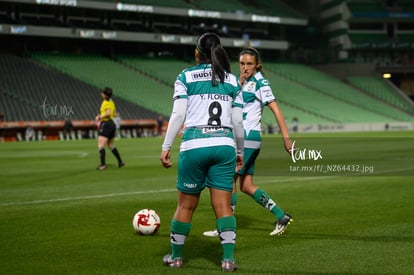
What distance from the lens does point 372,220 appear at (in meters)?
10.4

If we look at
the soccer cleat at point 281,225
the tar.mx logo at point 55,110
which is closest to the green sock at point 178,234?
the soccer cleat at point 281,225

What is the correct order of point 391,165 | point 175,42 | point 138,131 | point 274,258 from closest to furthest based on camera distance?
point 274,258, point 391,165, point 138,131, point 175,42

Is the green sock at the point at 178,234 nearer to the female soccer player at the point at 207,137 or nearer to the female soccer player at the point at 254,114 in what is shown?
the female soccer player at the point at 207,137

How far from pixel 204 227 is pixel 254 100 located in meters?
1.98

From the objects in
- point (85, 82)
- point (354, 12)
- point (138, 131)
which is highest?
point (354, 12)

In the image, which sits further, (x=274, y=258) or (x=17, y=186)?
(x=17, y=186)

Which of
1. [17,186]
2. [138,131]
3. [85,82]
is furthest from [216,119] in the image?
[85,82]

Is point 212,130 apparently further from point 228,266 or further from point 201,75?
point 228,266

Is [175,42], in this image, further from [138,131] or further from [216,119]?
[216,119]

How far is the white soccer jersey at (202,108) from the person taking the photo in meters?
6.91

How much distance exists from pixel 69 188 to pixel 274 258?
9149mm

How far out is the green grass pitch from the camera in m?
7.33

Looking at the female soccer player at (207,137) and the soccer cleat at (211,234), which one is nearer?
the female soccer player at (207,137)

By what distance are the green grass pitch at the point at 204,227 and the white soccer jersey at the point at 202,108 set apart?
134 cm
